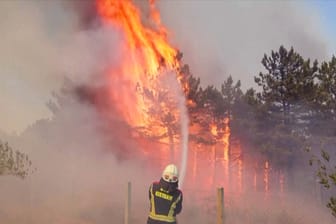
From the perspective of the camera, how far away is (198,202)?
17453mm

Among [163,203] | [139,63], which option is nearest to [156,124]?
[139,63]

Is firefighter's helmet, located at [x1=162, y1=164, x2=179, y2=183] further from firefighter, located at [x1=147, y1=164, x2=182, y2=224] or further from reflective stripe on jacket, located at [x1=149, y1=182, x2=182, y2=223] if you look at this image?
reflective stripe on jacket, located at [x1=149, y1=182, x2=182, y2=223]

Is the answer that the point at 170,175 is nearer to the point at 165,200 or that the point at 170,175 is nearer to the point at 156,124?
the point at 165,200

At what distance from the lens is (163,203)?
7.19 m

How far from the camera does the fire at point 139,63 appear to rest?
74.6ft

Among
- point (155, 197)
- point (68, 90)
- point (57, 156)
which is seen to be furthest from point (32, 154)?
point (155, 197)

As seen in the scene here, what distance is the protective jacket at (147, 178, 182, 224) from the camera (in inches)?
282

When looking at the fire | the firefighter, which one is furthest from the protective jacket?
the fire

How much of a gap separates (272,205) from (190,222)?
17.2 ft

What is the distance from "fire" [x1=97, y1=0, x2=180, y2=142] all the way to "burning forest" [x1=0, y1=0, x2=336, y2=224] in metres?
0.06

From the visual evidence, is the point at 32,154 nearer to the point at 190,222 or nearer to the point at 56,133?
the point at 56,133

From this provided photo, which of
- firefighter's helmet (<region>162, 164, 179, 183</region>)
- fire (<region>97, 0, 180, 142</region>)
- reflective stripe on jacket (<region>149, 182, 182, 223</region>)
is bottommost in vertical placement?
reflective stripe on jacket (<region>149, 182, 182, 223</region>)

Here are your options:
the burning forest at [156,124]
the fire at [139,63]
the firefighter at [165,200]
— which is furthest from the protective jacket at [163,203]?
the fire at [139,63]

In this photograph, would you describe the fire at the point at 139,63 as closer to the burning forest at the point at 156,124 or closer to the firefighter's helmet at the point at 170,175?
the burning forest at the point at 156,124
